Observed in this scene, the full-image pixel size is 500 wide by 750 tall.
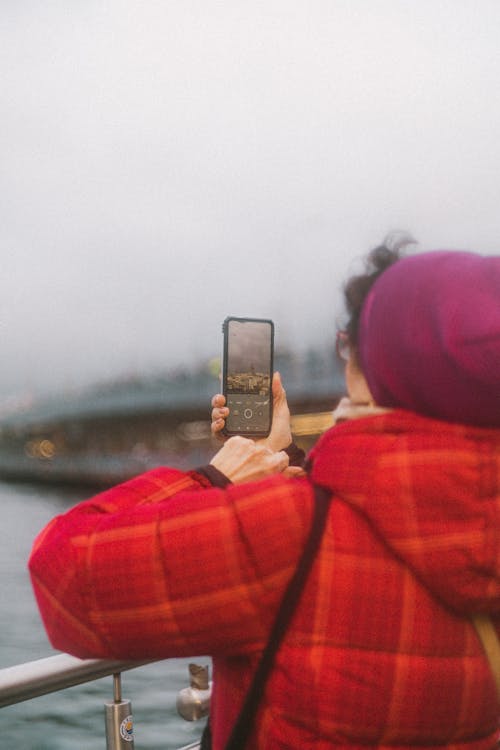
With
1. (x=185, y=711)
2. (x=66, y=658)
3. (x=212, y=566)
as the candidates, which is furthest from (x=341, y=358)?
(x=185, y=711)

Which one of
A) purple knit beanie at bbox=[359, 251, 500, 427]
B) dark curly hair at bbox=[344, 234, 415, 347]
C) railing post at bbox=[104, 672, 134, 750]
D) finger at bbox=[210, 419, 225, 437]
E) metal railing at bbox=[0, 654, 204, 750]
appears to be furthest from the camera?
railing post at bbox=[104, 672, 134, 750]

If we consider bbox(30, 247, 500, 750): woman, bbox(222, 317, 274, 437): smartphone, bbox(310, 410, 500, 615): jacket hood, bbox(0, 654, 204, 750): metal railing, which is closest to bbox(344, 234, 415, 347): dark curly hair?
bbox(30, 247, 500, 750): woman

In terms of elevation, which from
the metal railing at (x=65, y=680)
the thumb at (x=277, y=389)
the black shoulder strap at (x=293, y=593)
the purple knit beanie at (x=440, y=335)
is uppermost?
the purple knit beanie at (x=440, y=335)

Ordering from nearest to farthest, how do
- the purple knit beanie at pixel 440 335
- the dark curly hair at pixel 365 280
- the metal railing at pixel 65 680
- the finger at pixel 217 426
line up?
1. the purple knit beanie at pixel 440 335
2. the dark curly hair at pixel 365 280
3. the finger at pixel 217 426
4. the metal railing at pixel 65 680

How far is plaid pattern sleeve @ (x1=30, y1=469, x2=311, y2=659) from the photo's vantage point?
75 cm

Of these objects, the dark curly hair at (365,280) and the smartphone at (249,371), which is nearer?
the dark curly hair at (365,280)

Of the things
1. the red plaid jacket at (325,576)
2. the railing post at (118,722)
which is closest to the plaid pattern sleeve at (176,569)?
the red plaid jacket at (325,576)

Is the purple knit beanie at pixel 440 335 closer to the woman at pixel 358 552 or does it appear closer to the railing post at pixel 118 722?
the woman at pixel 358 552

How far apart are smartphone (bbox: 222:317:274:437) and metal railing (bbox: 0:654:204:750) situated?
36 cm

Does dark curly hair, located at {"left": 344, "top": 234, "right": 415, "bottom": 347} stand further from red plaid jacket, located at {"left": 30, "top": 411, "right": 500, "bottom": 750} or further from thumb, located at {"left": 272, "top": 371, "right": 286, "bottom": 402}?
thumb, located at {"left": 272, "top": 371, "right": 286, "bottom": 402}

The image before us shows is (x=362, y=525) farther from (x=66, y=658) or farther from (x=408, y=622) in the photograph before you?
(x=66, y=658)

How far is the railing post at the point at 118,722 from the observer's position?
4.81 feet

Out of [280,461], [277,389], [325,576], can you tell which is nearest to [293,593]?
[325,576]

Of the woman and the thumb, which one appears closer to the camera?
the woman
